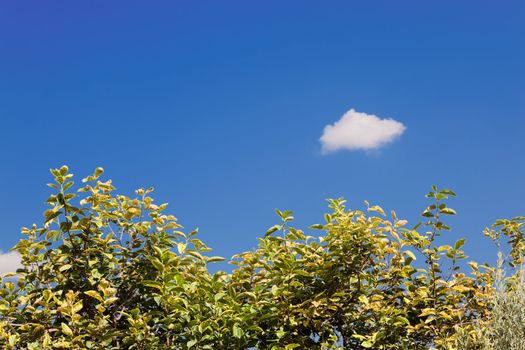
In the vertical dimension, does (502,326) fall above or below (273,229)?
below

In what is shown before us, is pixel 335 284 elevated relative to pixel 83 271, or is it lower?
lower

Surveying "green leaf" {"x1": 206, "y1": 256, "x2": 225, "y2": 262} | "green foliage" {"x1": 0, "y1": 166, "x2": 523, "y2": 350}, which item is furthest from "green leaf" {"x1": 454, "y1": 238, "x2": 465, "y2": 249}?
"green leaf" {"x1": 206, "y1": 256, "x2": 225, "y2": 262}

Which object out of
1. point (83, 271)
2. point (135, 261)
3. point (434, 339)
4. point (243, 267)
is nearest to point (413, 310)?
point (434, 339)

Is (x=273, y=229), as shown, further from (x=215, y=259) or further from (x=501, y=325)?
(x=501, y=325)

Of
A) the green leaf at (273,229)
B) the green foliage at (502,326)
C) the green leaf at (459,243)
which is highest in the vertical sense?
the green leaf at (273,229)

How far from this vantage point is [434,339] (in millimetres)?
8625

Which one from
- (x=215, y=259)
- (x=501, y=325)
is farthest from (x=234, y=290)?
(x=501, y=325)

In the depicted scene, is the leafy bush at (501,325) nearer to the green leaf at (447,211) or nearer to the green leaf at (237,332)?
the green leaf at (447,211)

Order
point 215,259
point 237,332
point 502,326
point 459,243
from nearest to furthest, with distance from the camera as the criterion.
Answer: point 237,332 → point 502,326 → point 215,259 → point 459,243

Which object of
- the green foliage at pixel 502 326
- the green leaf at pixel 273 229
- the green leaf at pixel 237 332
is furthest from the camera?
the green leaf at pixel 273 229

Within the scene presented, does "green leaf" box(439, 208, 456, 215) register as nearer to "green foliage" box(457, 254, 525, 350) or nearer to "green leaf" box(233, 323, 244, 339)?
"green foliage" box(457, 254, 525, 350)

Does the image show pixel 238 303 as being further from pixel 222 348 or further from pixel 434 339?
pixel 434 339

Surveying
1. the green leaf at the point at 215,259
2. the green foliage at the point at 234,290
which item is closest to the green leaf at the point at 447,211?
the green foliage at the point at 234,290

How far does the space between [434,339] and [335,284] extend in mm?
1651
